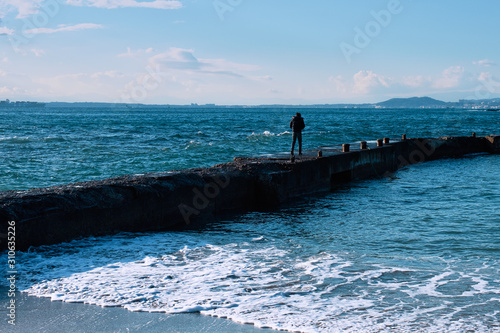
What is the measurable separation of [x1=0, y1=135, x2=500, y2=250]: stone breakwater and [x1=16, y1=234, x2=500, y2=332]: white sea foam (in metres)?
0.64

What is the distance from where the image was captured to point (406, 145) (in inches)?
1126

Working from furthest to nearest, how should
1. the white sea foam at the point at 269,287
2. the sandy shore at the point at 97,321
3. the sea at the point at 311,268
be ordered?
1. the sea at the point at 311,268
2. the white sea foam at the point at 269,287
3. the sandy shore at the point at 97,321

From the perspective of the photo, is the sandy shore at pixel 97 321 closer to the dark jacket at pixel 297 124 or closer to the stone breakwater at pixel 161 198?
the stone breakwater at pixel 161 198

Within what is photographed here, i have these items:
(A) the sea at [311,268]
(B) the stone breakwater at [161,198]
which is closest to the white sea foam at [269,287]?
(A) the sea at [311,268]

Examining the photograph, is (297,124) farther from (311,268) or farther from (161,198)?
(311,268)

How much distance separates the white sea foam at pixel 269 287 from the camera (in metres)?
6.10

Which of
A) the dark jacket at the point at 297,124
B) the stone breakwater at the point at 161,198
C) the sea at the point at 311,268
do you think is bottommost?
the sea at the point at 311,268

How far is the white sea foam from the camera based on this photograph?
610 centimetres

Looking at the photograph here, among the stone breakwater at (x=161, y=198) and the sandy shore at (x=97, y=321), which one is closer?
the sandy shore at (x=97, y=321)

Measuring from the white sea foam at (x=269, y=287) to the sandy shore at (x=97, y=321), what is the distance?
17 centimetres

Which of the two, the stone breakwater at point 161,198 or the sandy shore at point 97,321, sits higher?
the stone breakwater at point 161,198

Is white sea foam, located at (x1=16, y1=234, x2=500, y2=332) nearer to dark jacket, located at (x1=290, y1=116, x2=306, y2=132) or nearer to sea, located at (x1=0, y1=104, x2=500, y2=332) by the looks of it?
sea, located at (x1=0, y1=104, x2=500, y2=332)

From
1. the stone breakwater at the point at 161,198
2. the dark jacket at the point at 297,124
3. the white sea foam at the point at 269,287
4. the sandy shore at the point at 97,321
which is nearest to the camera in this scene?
the sandy shore at the point at 97,321

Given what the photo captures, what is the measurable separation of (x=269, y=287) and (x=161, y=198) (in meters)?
4.78
